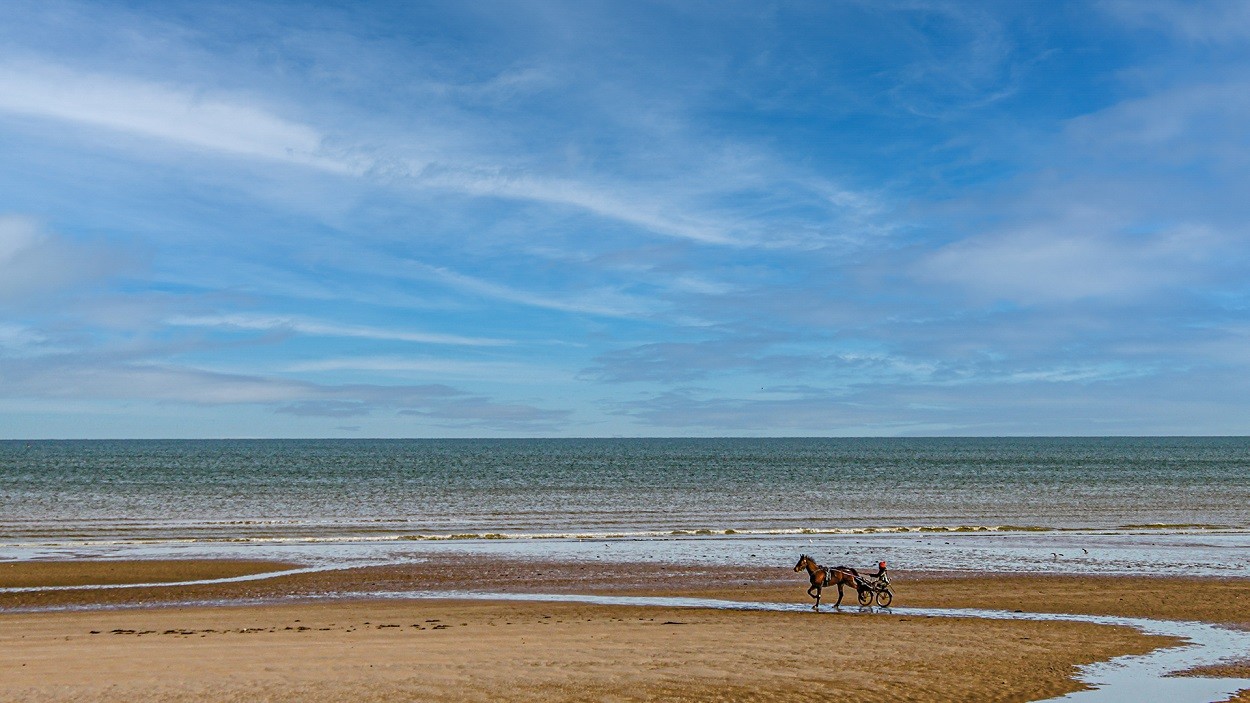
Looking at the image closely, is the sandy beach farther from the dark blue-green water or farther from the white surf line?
the dark blue-green water

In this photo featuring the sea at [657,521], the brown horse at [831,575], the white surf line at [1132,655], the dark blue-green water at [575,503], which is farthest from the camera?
the dark blue-green water at [575,503]

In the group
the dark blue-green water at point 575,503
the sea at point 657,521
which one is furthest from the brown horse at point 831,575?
the dark blue-green water at point 575,503

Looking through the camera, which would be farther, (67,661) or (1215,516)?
(1215,516)

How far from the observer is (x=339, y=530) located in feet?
145

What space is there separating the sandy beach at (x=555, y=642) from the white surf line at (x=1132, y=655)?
0.52 metres

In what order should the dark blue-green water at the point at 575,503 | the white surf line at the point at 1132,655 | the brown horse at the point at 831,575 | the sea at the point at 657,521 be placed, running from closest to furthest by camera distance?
the white surf line at the point at 1132,655
the brown horse at the point at 831,575
the sea at the point at 657,521
the dark blue-green water at the point at 575,503

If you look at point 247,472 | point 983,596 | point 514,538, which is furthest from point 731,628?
point 247,472

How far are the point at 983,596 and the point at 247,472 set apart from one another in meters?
97.3

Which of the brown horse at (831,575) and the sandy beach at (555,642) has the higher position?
the brown horse at (831,575)

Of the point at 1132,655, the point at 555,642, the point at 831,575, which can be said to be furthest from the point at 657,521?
the point at 1132,655

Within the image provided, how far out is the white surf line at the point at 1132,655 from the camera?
14.7 meters

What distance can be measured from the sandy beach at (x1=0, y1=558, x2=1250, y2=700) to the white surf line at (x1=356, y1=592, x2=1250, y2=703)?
0.52 metres

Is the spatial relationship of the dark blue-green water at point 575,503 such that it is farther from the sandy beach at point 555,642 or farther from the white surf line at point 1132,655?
the white surf line at point 1132,655

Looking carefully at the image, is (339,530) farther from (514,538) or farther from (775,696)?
(775,696)
